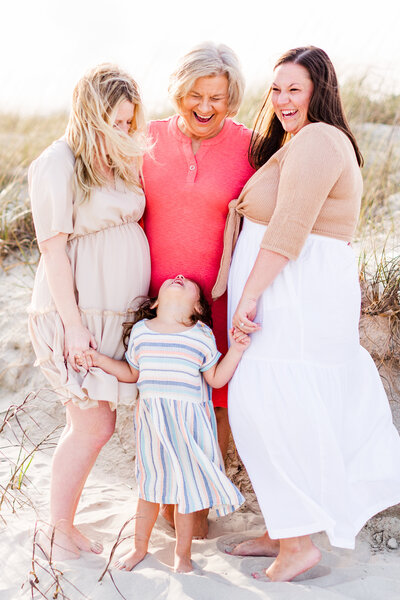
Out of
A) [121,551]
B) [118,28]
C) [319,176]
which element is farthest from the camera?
[118,28]

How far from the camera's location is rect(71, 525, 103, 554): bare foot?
2.96 metres

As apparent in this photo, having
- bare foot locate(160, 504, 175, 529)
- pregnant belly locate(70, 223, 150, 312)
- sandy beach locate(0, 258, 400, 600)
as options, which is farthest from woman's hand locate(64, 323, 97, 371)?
bare foot locate(160, 504, 175, 529)

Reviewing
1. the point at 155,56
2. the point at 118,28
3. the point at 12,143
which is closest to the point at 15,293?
the point at 12,143

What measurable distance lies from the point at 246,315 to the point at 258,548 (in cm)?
116

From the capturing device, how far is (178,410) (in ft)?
9.17

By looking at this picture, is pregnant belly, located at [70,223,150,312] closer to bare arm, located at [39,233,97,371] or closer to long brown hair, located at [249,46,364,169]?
bare arm, located at [39,233,97,371]

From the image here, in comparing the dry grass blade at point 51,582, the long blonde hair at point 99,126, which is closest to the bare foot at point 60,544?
the dry grass blade at point 51,582

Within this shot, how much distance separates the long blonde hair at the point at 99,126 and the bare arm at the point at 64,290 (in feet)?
0.85

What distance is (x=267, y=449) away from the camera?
2.70 meters

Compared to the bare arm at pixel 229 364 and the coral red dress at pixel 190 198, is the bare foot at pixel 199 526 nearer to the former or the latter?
the bare arm at pixel 229 364

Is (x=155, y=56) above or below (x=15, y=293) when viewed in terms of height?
above

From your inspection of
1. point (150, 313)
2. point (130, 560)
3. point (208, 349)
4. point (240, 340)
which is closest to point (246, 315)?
point (240, 340)

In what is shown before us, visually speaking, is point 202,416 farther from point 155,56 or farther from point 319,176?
point 155,56

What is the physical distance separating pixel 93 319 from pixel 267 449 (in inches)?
37.2
